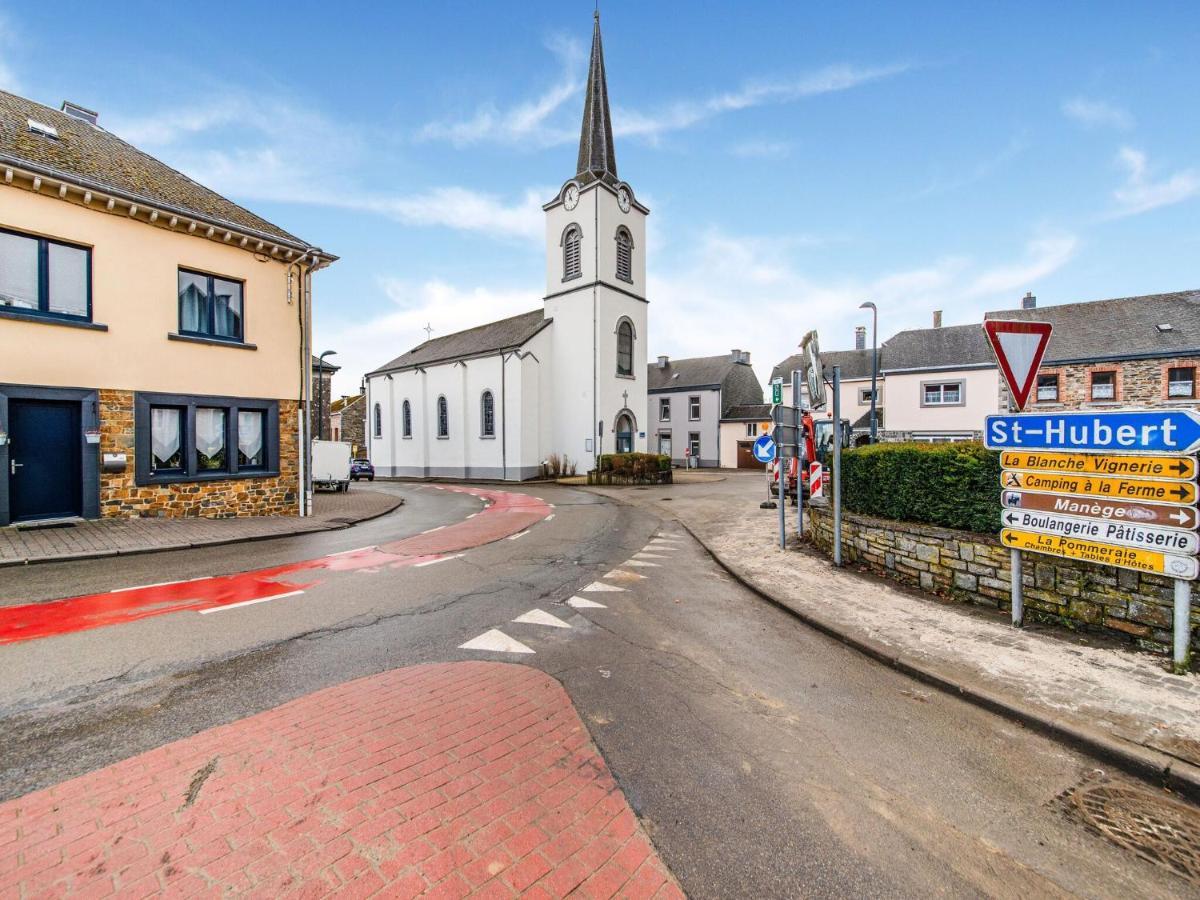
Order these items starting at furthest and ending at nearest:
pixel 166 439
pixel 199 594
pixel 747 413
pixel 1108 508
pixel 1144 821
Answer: pixel 747 413, pixel 166 439, pixel 199 594, pixel 1108 508, pixel 1144 821

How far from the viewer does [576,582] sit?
715cm

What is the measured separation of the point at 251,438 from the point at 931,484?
47.4 ft

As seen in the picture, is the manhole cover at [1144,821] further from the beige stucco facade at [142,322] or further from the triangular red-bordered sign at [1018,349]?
the beige stucco facade at [142,322]

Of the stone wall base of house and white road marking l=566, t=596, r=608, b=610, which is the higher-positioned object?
the stone wall base of house

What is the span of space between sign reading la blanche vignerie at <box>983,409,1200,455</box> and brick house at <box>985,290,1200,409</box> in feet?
83.2

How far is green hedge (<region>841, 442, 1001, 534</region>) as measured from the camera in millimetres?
5836

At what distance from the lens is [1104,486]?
453 cm

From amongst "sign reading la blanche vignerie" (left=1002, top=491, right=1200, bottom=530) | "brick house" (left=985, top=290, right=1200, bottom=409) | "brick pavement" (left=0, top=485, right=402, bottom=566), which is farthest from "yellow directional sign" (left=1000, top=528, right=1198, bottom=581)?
"brick house" (left=985, top=290, right=1200, bottom=409)

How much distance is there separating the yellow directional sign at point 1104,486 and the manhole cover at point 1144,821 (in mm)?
2471

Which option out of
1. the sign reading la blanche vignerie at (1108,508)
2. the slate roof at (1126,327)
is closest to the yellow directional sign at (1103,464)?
the sign reading la blanche vignerie at (1108,508)

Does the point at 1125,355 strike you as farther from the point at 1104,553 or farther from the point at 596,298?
the point at 1104,553

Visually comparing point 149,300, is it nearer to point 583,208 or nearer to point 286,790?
point 286,790

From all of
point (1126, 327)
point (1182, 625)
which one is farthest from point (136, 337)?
point (1126, 327)

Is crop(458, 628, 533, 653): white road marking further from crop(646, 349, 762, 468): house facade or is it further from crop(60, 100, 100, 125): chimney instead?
crop(646, 349, 762, 468): house facade
